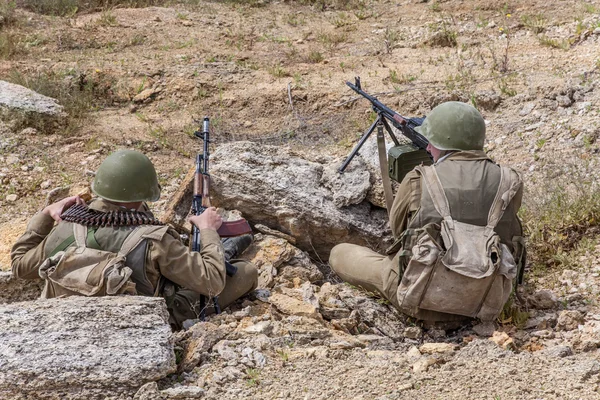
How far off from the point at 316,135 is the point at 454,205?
3.97 metres

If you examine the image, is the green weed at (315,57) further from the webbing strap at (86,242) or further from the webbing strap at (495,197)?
the webbing strap at (86,242)

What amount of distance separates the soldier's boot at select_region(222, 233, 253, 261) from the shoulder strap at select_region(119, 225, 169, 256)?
0.97 metres

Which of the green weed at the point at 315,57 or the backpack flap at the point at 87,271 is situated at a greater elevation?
the green weed at the point at 315,57

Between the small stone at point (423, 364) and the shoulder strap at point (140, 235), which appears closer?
the small stone at point (423, 364)

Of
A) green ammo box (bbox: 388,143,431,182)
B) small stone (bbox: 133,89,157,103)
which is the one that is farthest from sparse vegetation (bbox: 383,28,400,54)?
green ammo box (bbox: 388,143,431,182)

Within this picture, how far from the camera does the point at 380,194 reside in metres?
5.46

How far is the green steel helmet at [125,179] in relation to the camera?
3.88 meters

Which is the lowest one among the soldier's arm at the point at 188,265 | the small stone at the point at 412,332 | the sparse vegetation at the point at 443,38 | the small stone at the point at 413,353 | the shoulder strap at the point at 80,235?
the small stone at the point at 412,332

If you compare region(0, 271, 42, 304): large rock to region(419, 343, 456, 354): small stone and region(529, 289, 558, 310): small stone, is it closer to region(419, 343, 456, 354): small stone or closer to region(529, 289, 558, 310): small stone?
region(419, 343, 456, 354): small stone

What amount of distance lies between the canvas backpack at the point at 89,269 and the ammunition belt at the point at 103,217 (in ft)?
0.27

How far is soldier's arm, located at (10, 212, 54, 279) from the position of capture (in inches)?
156

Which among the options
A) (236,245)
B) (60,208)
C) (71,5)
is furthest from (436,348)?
(71,5)

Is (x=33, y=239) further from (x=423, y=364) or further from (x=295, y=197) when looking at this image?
(x=423, y=364)

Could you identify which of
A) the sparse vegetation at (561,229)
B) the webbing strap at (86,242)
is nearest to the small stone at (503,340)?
the sparse vegetation at (561,229)
